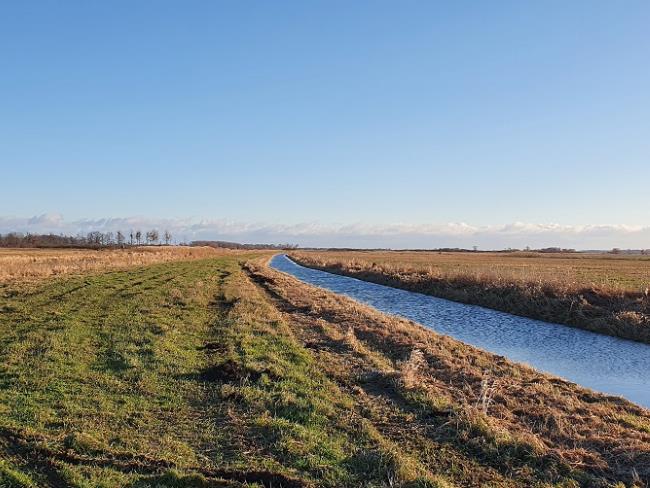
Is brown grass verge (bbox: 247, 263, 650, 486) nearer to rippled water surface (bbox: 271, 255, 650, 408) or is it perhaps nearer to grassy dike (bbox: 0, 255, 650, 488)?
grassy dike (bbox: 0, 255, 650, 488)

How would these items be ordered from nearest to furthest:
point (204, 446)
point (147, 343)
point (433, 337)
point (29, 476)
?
point (29, 476) < point (204, 446) < point (147, 343) < point (433, 337)

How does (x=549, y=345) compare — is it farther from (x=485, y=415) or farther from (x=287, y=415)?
(x=287, y=415)

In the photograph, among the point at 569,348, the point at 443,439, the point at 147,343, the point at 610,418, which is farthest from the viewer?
the point at 569,348

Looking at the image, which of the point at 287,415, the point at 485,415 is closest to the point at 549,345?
the point at 485,415

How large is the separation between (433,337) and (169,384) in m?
9.62

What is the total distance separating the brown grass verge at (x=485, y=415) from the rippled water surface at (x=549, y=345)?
2.06 meters

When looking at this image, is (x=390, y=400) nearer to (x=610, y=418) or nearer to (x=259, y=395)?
(x=259, y=395)

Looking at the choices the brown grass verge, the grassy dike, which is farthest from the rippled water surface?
the grassy dike

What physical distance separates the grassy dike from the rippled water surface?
2.35 m

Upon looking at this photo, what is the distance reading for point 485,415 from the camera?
364 inches

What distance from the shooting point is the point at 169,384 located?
1066 centimetres

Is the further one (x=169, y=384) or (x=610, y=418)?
(x=169, y=384)

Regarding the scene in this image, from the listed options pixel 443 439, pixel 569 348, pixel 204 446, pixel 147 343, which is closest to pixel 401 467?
pixel 443 439

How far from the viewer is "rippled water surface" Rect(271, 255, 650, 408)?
1452 cm
